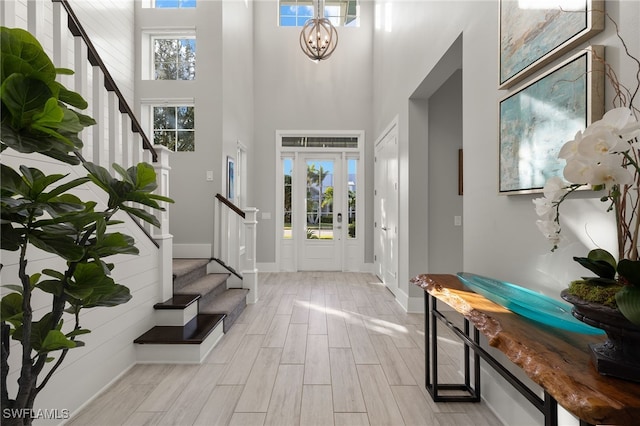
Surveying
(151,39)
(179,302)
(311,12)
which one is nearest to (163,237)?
(179,302)

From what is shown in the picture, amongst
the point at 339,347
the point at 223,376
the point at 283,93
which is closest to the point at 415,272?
the point at 339,347

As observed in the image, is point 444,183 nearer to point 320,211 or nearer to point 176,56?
point 320,211

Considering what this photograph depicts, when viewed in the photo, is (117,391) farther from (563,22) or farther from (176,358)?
(563,22)

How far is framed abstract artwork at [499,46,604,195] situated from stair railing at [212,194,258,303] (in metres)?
3.13

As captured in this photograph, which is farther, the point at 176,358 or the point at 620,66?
the point at 176,358

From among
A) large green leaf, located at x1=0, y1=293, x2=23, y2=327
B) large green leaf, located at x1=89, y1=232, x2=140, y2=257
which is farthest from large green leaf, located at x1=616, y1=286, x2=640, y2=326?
large green leaf, located at x1=0, y1=293, x2=23, y2=327

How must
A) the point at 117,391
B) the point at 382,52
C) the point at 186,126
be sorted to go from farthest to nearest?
the point at 382,52
the point at 186,126
the point at 117,391

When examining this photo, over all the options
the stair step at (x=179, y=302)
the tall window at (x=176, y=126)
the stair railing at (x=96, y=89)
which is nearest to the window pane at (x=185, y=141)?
the tall window at (x=176, y=126)

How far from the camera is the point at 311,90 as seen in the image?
653 cm

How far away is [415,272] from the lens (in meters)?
3.90

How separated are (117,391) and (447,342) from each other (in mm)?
2645

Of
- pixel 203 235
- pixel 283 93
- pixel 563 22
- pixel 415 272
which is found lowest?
pixel 415 272

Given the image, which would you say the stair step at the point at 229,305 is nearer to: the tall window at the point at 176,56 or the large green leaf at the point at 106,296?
the large green leaf at the point at 106,296

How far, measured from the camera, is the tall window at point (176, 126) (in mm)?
4750
